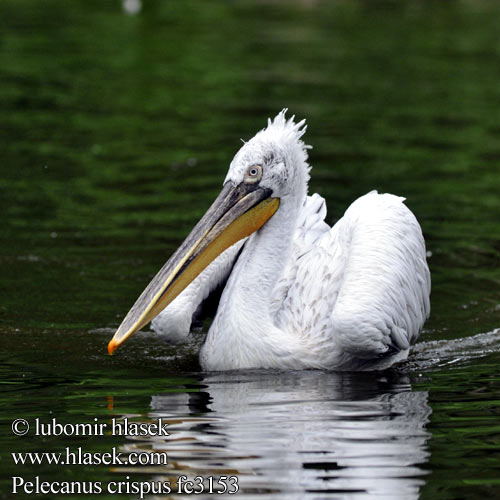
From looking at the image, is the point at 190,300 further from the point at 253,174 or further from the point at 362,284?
the point at 362,284

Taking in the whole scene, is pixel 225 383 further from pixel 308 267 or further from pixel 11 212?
pixel 11 212

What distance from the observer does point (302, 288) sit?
651 cm

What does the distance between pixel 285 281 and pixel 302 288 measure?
15 cm

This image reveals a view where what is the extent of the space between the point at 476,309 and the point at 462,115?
25.3ft

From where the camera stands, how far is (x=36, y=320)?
7.50m

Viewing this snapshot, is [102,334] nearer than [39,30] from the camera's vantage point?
Yes

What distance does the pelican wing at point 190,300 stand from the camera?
639cm

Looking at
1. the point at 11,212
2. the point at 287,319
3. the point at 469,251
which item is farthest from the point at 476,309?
the point at 11,212

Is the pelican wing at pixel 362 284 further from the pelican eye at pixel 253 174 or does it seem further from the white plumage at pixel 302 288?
the pelican eye at pixel 253 174

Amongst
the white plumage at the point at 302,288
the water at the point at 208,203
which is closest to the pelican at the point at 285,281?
the white plumage at the point at 302,288

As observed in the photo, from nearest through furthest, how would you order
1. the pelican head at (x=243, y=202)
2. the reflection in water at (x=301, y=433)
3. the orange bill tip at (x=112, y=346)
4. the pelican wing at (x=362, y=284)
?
the reflection in water at (x=301, y=433) → the orange bill tip at (x=112, y=346) → the pelican wing at (x=362, y=284) → the pelican head at (x=243, y=202)

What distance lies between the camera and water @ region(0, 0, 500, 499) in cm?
505

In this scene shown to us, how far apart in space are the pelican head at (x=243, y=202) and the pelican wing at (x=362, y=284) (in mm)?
372

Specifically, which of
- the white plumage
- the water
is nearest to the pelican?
the white plumage
